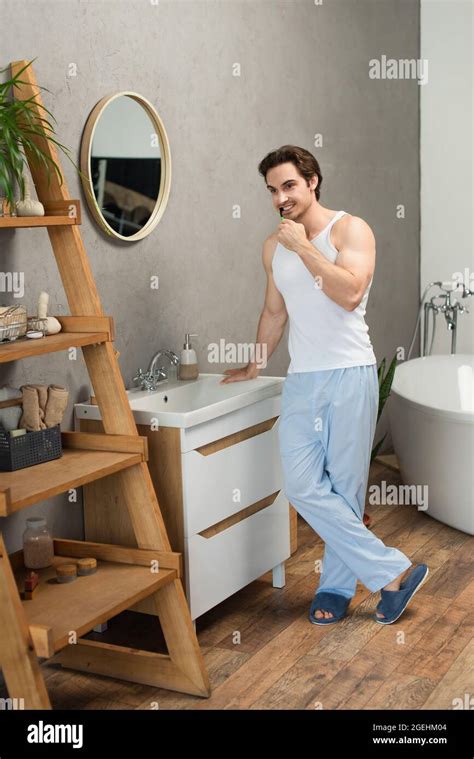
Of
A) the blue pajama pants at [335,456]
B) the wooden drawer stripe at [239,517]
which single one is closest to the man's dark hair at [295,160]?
the blue pajama pants at [335,456]

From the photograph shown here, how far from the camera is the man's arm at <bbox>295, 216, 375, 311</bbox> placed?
9.26 ft

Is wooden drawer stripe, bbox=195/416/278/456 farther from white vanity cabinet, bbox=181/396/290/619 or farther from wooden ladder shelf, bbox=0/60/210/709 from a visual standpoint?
wooden ladder shelf, bbox=0/60/210/709

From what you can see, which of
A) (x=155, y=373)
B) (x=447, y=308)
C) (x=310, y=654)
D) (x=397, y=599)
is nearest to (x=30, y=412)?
(x=155, y=373)

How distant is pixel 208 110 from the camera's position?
3604mm

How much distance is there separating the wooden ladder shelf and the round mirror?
442 mm

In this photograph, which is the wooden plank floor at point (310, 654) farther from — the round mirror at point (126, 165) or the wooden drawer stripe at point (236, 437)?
the round mirror at point (126, 165)

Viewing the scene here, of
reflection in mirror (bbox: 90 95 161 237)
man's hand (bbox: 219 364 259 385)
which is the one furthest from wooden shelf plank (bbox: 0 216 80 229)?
man's hand (bbox: 219 364 259 385)

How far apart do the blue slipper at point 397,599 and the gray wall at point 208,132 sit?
1028 millimetres

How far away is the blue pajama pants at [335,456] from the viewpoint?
299 centimetres

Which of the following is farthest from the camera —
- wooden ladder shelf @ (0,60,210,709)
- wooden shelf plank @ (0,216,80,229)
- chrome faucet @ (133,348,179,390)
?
chrome faucet @ (133,348,179,390)

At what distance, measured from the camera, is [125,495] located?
8.60ft

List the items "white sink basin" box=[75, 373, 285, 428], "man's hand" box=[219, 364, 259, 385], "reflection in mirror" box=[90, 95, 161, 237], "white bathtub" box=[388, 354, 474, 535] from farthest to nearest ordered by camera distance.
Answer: "white bathtub" box=[388, 354, 474, 535] < "man's hand" box=[219, 364, 259, 385] < "reflection in mirror" box=[90, 95, 161, 237] < "white sink basin" box=[75, 373, 285, 428]

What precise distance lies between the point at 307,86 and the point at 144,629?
8.53 feet
